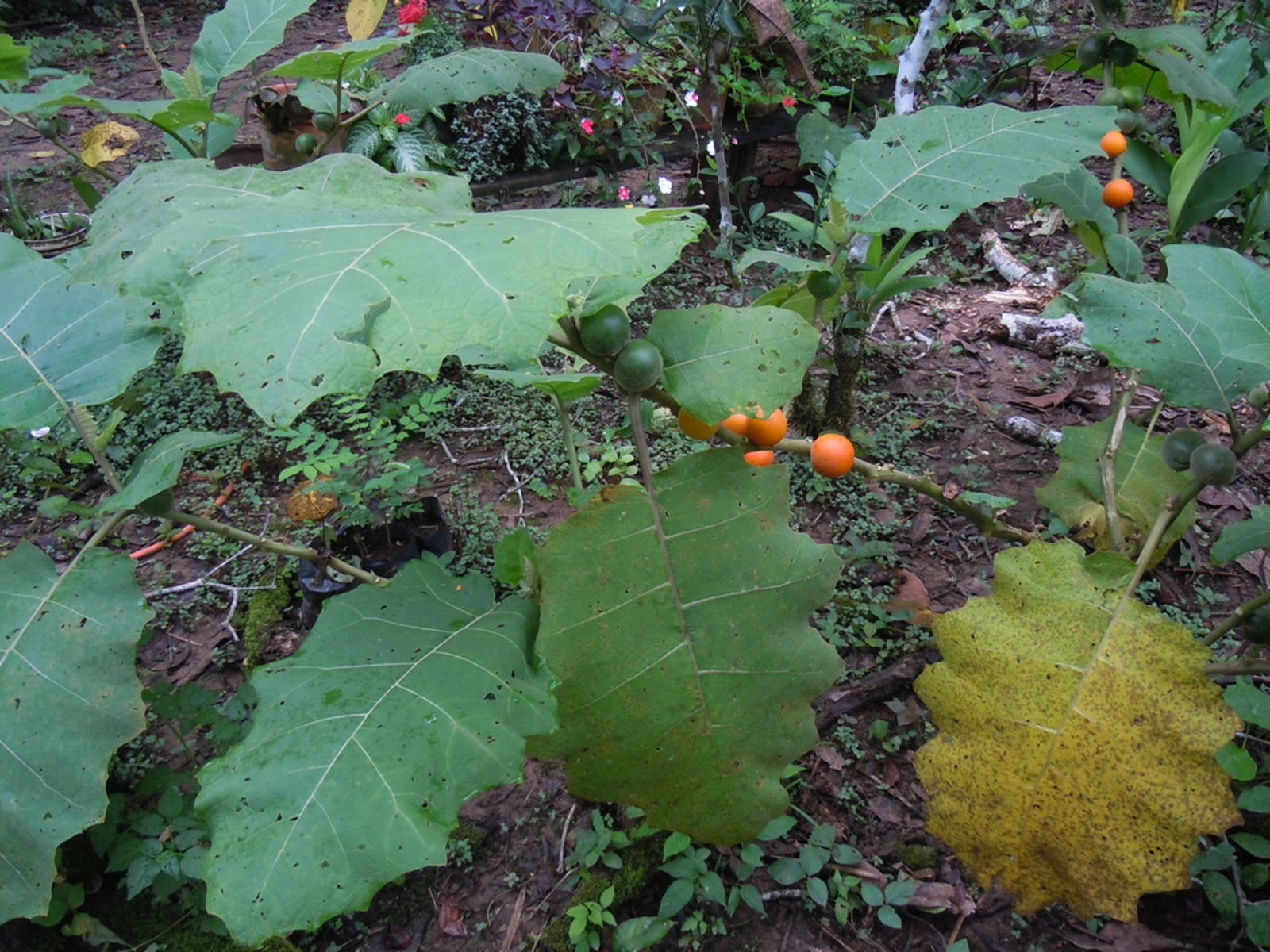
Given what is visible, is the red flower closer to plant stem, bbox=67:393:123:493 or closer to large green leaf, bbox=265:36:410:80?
large green leaf, bbox=265:36:410:80

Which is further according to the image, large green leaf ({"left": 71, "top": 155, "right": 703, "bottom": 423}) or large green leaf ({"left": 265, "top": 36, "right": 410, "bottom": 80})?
large green leaf ({"left": 265, "top": 36, "right": 410, "bottom": 80})

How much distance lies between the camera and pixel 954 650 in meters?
1.10

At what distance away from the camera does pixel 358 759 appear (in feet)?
3.27

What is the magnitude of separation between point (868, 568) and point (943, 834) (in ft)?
3.96

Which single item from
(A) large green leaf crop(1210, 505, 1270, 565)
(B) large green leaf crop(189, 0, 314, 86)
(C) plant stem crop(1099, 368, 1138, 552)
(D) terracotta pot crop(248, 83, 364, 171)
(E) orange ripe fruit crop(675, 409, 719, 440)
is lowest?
(C) plant stem crop(1099, 368, 1138, 552)

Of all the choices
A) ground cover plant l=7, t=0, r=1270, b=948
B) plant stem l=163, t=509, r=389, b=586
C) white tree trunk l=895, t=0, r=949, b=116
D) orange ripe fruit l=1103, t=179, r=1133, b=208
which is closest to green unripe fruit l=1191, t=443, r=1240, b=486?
ground cover plant l=7, t=0, r=1270, b=948

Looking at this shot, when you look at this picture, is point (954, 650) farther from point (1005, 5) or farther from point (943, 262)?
point (1005, 5)

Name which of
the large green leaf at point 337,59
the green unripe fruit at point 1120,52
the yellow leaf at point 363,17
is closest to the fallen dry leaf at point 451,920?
the large green leaf at point 337,59

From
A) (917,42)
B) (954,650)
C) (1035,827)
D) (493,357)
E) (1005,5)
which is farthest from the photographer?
(1005,5)

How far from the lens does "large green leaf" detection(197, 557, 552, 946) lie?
0.90m

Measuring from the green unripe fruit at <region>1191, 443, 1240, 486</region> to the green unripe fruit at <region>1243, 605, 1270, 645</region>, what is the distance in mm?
277

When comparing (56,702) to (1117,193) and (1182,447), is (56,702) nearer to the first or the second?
(1182,447)

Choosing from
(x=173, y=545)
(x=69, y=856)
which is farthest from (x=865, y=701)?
(x=173, y=545)

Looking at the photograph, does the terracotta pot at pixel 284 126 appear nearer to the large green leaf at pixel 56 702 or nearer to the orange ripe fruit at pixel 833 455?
the large green leaf at pixel 56 702
